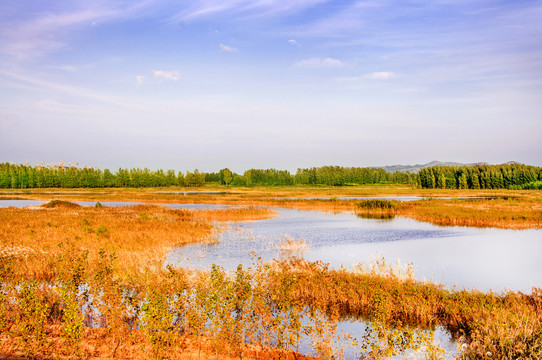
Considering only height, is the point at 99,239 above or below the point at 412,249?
above

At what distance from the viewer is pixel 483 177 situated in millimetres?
150250

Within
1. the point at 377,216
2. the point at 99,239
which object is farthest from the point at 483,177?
the point at 99,239

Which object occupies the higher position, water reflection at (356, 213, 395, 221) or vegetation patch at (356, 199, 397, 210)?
vegetation patch at (356, 199, 397, 210)

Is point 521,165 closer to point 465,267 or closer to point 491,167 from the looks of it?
point 491,167

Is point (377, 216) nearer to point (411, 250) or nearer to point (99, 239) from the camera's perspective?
point (411, 250)

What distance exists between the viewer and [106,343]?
11242 millimetres

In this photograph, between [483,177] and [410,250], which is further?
[483,177]

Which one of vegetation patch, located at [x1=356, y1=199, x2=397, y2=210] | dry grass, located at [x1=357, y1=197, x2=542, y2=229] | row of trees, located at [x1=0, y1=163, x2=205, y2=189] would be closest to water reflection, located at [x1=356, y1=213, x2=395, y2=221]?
dry grass, located at [x1=357, y1=197, x2=542, y2=229]

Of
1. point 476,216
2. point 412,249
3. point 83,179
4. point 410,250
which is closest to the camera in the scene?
point 410,250

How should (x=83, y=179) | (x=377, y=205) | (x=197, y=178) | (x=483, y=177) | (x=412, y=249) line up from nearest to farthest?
(x=412, y=249) < (x=377, y=205) < (x=483, y=177) < (x=83, y=179) < (x=197, y=178)

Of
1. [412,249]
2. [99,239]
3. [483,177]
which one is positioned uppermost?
[483,177]

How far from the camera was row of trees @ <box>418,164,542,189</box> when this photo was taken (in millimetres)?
145250

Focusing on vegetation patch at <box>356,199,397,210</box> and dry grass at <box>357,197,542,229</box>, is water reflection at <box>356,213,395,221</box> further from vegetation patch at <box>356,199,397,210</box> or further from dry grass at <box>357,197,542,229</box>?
vegetation patch at <box>356,199,397,210</box>

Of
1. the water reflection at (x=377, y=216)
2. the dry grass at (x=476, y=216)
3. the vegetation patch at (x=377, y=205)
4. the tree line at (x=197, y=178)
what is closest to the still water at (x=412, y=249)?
the dry grass at (x=476, y=216)
